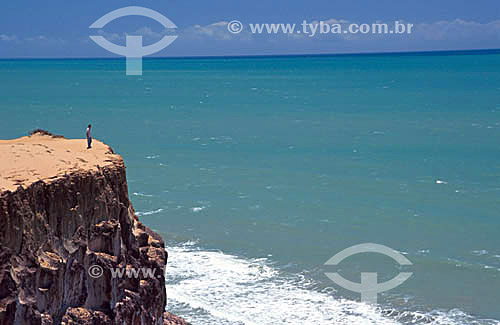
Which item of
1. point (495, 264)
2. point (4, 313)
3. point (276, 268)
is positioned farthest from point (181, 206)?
point (4, 313)

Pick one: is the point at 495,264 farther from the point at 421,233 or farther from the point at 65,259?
the point at 65,259

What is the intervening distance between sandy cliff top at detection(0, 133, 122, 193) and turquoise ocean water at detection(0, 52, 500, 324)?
10.5 meters

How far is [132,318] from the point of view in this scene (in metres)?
17.3

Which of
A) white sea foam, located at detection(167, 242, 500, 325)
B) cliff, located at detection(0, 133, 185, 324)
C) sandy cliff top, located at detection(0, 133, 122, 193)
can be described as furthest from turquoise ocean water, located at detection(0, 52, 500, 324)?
sandy cliff top, located at detection(0, 133, 122, 193)

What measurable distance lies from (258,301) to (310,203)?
1555cm

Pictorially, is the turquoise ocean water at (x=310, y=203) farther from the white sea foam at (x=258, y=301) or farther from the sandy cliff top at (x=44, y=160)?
the sandy cliff top at (x=44, y=160)

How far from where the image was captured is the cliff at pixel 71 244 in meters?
14.3

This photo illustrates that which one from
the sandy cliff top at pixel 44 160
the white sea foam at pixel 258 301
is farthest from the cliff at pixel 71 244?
the white sea foam at pixel 258 301

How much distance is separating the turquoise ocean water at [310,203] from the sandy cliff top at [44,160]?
34.4ft

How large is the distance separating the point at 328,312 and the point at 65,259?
1553 centimetres

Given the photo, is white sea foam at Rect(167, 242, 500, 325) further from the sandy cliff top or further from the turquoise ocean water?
the sandy cliff top

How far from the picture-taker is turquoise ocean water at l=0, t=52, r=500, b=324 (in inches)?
1161

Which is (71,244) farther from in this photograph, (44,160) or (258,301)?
(258,301)

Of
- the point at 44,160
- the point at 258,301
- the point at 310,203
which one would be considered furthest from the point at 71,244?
the point at 310,203
